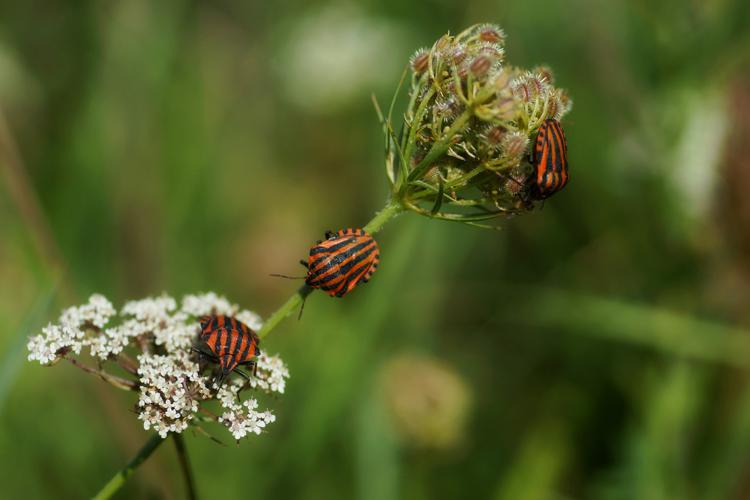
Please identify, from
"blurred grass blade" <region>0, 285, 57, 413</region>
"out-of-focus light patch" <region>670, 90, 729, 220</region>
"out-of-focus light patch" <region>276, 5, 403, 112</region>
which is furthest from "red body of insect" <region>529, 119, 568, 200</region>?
"out-of-focus light patch" <region>276, 5, 403, 112</region>

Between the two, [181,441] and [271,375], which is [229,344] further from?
[181,441]

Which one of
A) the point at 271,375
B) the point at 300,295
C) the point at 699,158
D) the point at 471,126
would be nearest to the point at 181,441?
the point at 271,375

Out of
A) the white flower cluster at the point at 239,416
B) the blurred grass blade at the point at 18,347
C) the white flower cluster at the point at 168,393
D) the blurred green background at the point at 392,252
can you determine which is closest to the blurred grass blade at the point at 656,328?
the blurred green background at the point at 392,252

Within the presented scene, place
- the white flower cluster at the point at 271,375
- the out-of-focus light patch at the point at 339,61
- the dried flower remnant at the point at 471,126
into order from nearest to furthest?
the dried flower remnant at the point at 471,126 < the white flower cluster at the point at 271,375 < the out-of-focus light patch at the point at 339,61

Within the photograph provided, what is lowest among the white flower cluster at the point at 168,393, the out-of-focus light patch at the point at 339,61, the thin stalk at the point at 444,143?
the white flower cluster at the point at 168,393

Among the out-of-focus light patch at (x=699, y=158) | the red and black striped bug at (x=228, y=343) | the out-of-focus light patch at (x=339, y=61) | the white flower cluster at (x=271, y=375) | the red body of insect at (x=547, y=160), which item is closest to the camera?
the red and black striped bug at (x=228, y=343)

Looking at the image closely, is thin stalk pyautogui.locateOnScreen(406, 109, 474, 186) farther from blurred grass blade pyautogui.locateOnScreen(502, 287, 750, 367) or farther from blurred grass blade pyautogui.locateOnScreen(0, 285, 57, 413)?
blurred grass blade pyautogui.locateOnScreen(502, 287, 750, 367)

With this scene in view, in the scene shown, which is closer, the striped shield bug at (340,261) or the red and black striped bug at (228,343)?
the red and black striped bug at (228,343)

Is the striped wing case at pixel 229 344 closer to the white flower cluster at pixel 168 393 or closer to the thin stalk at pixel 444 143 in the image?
the white flower cluster at pixel 168 393
